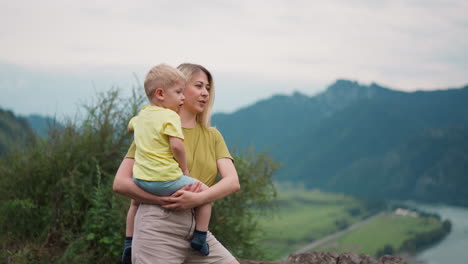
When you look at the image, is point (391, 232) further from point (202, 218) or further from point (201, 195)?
point (201, 195)

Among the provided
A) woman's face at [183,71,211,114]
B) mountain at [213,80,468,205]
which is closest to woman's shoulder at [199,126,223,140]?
woman's face at [183,71,211,114]

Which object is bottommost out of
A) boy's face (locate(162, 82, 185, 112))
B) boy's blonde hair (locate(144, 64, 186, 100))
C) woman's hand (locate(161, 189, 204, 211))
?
woman's hand (locate(161, 189, 204, 211))

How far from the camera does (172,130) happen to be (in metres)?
2.43

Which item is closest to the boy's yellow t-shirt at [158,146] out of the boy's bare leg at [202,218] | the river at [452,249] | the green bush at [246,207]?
the boy's bare leg at [202,218]

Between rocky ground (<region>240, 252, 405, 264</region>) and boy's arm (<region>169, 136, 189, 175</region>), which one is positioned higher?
boy's arm (<region>169, 136, 189, 175</region>)

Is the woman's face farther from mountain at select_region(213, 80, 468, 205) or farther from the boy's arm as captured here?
mountain at select_region(213, 80, 468, 205)

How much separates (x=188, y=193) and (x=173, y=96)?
56cm

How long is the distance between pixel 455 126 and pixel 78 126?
119952 mm

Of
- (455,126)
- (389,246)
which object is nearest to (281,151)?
(455,126)

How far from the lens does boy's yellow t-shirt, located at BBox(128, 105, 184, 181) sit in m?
2.44

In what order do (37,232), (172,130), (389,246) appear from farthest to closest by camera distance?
(389,246)
(37,232)
(172,130)

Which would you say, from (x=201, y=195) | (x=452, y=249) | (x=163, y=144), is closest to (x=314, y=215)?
(x=452, y=249)

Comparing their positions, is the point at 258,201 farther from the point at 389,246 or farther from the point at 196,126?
the point at 389,246

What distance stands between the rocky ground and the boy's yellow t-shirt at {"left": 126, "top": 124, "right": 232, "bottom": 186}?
1.75 m
